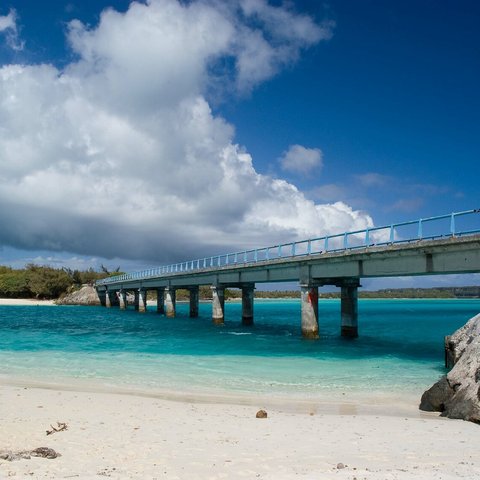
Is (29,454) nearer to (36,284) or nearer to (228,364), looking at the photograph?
(228,364)

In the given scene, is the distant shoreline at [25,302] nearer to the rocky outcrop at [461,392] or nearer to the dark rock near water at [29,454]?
the rocky outcrop at [461,392]

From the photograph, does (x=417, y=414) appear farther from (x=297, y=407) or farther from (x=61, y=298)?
(x=61, y=298)

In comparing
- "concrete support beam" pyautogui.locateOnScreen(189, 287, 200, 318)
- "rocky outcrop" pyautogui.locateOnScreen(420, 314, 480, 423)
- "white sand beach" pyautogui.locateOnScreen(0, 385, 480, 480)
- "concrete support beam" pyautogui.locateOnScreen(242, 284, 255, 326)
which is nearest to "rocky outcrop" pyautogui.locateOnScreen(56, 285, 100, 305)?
"concrete support beam" pyautogui.locateOnScreen(189, 287, 200, 318)

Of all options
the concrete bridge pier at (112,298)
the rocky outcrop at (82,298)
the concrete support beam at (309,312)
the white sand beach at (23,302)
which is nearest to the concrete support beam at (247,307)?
the concrete support beam at (309,312)

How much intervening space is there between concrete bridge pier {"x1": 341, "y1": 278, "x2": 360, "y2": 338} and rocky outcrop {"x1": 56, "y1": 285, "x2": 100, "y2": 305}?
89.8 meters

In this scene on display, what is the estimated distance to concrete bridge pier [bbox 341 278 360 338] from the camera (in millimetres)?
39844

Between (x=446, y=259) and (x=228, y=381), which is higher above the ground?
(x=446, y=259)

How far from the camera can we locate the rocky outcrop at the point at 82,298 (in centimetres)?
11581

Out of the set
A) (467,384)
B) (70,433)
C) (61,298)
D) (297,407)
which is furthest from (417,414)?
(61,298)

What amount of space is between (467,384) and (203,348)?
66.1 feet

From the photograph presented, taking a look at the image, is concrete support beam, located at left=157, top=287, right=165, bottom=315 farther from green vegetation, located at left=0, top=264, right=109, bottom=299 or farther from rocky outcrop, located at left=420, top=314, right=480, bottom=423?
rocky outcrop, located at left=420, top=314, right=480, bottom=423

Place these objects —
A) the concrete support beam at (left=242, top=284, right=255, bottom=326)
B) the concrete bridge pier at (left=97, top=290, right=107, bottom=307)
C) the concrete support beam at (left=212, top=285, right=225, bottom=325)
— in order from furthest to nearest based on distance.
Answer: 1. the concrete bridge pier at (left=97, top=290, right=107, bottom=307)
2. the concrete support beam at (left=212, top=285, right=225, bottom=325)
3. the concrete support beam at (left=242, top=284, right=255, bottom=326)

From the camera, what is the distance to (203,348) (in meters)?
30.7

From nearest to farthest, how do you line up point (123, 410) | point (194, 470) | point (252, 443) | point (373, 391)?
point (194, 470) < point (252, 443) < point (123, 410) < point (373, 391)
